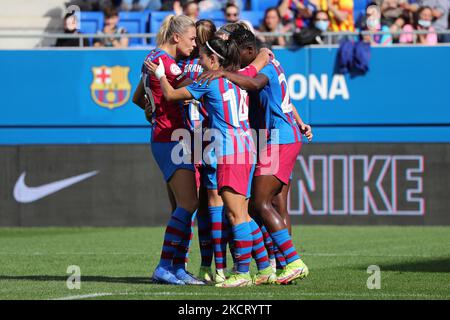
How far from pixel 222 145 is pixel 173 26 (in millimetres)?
1345

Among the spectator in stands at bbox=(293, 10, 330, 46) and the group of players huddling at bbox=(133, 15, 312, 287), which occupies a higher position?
the spectator in stands at bbox=(293, 10, 330, 46)

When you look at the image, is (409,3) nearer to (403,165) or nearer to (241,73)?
(403,165)

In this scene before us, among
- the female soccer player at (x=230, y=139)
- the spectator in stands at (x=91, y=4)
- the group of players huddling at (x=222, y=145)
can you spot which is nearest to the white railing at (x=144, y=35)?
the spectator in stands at (x=91, y=4)

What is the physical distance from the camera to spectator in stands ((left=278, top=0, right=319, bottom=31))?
19.2m

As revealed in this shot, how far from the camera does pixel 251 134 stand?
955 centimetres

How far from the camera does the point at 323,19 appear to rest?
18.7 metres

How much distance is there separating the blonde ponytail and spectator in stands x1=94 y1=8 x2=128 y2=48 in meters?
8.93

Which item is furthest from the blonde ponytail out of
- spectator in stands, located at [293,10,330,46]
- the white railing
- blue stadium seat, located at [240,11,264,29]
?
blue stadium seat, located at [240,11,264,29]

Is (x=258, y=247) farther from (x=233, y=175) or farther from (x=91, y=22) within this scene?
(x=91, y=22)

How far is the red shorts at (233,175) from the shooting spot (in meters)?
8.89

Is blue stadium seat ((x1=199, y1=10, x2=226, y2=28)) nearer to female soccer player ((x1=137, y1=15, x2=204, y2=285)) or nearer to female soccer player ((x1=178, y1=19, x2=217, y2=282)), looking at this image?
female soccer player ((x1=178, y1=19, x2=217, y2=282))

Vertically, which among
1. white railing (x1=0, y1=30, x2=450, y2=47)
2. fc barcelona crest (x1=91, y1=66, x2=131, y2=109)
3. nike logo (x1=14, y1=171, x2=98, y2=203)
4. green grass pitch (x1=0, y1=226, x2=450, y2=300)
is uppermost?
white railing (x1=0, y1=30, x2=450, y2=47)

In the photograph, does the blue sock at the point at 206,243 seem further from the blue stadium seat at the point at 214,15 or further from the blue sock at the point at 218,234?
the blue stadium seat at the point at 214,15

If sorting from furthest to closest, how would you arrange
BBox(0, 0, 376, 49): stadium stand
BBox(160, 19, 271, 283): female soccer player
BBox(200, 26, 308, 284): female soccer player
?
1. BBox(0, 0, 376, 49): stadium stand
2. BBox(160, 19, 271, 283): female soccer player
3. BBox(200, 26, 308, 284): female soccer player
